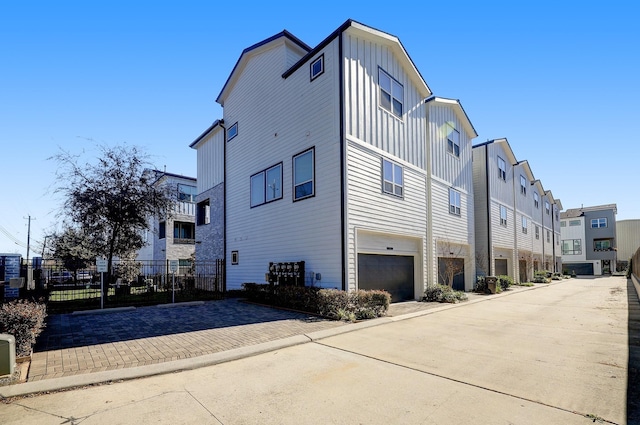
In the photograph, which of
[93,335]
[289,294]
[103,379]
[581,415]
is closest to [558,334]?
[581,415]

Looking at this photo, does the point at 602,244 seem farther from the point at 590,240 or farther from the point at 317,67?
the point at 317,67

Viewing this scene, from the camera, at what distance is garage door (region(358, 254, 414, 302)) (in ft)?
44.0

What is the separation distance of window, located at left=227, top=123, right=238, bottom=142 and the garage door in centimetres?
1083

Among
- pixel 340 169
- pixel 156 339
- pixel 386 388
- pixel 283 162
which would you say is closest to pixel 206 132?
pixel 283 162

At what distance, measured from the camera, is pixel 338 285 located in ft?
38.7

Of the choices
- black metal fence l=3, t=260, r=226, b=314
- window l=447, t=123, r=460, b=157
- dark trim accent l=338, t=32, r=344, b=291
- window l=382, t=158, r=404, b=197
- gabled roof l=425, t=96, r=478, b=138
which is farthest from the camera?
window l=447, t=123, r=460, b=157

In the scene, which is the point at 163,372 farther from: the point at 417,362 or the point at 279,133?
the point at 279,133

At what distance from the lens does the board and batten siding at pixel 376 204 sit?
483 inches

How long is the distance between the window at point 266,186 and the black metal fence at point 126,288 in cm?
430

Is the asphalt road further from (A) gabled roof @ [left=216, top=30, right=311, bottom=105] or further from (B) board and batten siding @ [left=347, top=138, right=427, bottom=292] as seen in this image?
(A) gabled roof @ [left=216, top=30, right=311, bottom=105]

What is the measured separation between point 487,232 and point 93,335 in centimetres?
2303

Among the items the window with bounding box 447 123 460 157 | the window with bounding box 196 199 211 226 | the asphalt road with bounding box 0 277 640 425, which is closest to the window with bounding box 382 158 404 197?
the window with bounding box 447 123 460 157

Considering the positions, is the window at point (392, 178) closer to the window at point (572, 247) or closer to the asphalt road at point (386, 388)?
the asphalt road at point (386, 388)

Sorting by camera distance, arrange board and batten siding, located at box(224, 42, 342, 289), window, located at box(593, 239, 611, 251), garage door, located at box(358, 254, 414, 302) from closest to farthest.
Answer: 1. board and batten siding, located at box(224, 42, 342, 289)
2. garage door, located at box(358, 254, 414, 302)
3. window, located at box(593, 239, 611, 251)
